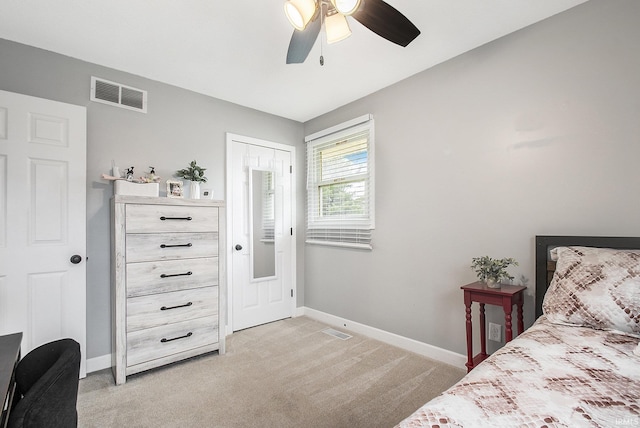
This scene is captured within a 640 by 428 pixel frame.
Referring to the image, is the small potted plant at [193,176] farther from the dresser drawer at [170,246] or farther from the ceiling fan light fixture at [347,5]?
the ceiling fan light fixture at [347,5]

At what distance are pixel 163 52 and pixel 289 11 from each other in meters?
1.51

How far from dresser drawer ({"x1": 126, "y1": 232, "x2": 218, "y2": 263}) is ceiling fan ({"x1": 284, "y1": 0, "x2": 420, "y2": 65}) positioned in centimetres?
176

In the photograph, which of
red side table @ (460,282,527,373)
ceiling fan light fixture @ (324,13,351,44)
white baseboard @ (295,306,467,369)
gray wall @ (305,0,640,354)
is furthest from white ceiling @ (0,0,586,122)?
white baseboard @ (295,306,467,369)

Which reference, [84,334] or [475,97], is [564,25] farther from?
[84,334]

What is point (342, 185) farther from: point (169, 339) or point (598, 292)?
point (598, 292)

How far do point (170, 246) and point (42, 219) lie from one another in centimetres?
90

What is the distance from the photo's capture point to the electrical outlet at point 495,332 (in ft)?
7.56

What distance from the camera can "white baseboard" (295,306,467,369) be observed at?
2.58 metres

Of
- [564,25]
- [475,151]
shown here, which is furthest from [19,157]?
[564,25]

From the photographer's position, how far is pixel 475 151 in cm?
247

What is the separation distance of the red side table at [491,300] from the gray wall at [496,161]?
15 centimetres

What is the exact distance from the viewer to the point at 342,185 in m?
3.58

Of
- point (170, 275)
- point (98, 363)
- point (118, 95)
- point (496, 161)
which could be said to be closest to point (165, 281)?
point (170, 275)

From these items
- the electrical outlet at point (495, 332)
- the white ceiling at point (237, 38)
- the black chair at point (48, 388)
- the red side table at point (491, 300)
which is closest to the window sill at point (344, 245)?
the red side table at point (491, 300)
